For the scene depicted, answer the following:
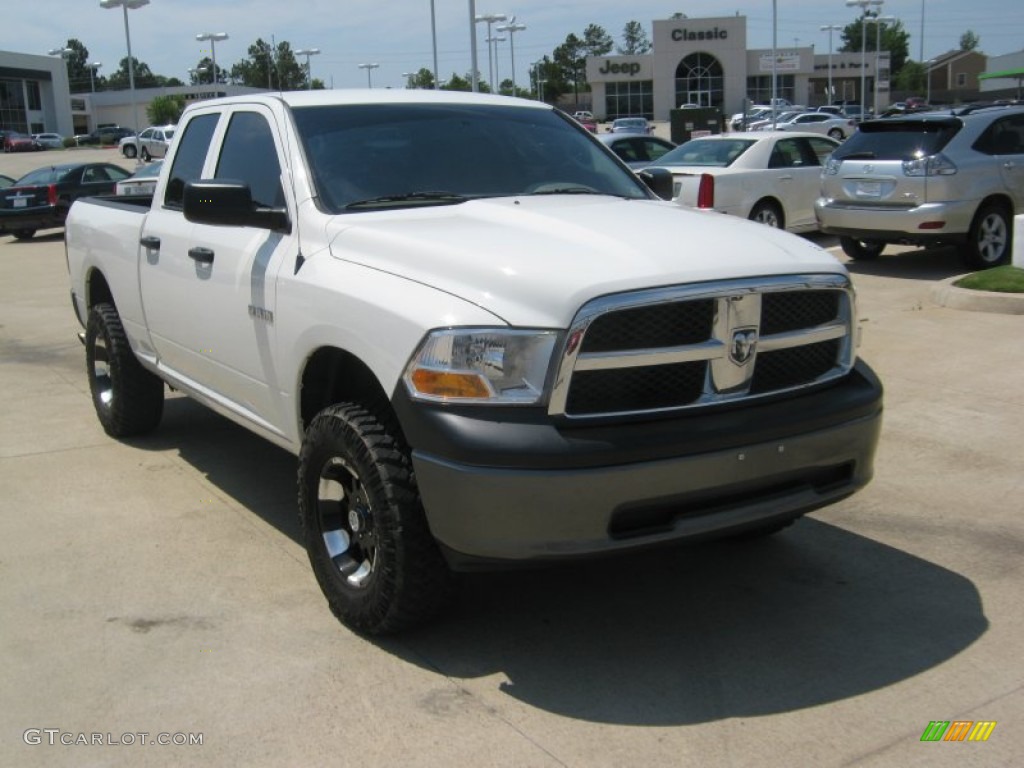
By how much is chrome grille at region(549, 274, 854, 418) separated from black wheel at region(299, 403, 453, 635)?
0.65 meters

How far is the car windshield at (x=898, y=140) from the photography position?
12.0 meters

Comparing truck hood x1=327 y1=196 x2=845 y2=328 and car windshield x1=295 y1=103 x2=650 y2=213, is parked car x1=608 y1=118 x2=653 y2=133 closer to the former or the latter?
car windshield x1=295 y1=103 x2=650 y2=213

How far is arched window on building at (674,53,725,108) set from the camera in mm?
86375

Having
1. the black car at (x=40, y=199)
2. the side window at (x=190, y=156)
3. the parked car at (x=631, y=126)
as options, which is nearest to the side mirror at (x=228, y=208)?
the side window at (x=190, y=156)

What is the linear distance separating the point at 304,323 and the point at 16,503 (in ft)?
8.13

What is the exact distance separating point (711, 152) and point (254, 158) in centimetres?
1075

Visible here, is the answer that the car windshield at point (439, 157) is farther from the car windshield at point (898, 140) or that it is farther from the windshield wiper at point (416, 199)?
the car windshield at point (898, 140)

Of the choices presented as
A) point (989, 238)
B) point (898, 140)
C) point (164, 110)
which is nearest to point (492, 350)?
point (898, 140)

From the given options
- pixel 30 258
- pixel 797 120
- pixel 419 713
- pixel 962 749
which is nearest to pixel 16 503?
pixel 419 713

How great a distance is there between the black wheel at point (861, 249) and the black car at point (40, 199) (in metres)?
15.5

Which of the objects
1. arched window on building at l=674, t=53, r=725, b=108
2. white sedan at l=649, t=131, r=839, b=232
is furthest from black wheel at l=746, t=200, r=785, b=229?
arched window on building at l=674, t=53, r=725, b=108

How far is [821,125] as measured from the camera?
165ft

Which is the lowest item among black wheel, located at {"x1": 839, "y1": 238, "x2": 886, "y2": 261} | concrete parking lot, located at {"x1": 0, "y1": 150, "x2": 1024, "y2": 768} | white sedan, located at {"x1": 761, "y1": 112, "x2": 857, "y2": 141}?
concrete parking lot, located at {"x1": 0, "y1": 150, "x2": 1024, "y2": 768}

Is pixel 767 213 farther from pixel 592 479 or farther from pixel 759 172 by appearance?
pixel 592 479
